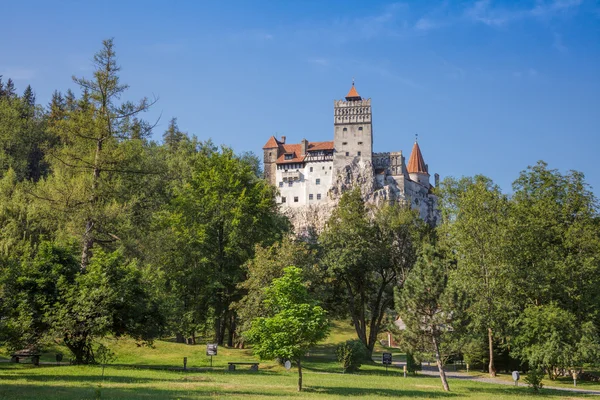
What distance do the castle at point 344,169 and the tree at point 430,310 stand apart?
89346 mm

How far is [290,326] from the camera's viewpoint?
25.0 metres

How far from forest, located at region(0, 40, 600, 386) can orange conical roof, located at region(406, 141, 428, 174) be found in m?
78.2

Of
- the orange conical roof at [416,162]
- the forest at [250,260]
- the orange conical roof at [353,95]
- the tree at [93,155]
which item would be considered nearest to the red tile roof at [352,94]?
the orange conical roof at [353,95]

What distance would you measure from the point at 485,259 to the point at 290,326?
21.1m

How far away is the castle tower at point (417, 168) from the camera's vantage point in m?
131

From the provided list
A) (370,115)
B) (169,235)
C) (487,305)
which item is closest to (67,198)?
(169,235)

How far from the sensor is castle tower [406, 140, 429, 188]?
13088 cm

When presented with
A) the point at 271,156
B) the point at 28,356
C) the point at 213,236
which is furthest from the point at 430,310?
the point at 271,156

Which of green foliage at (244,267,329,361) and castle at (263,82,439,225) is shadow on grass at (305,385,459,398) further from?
castle at (263,82,439,225)

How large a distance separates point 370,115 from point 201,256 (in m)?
88.8

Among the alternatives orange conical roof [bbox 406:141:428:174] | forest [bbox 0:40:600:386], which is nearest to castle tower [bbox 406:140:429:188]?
orange conical roof [bbox 406:141:428:174]

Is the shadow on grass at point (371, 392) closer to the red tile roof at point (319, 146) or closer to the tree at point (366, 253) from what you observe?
the tree at point (366, 253)

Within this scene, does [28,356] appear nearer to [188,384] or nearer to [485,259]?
[188,384]

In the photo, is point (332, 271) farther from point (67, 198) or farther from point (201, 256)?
point (67, 198)
